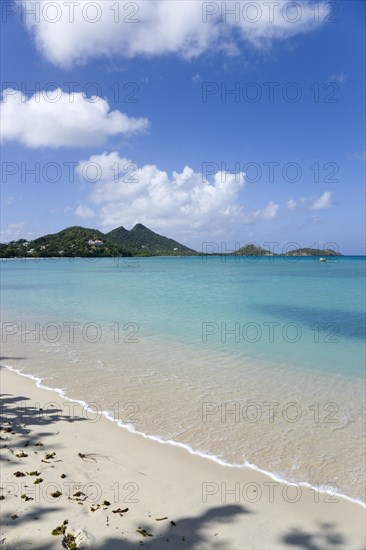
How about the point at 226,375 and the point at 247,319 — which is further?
the point at 247,319

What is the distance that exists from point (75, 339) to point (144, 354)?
362 centimetres

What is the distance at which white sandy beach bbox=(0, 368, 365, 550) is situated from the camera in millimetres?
4012

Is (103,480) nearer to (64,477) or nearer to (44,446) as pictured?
(64,477)

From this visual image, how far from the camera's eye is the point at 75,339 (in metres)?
14.6

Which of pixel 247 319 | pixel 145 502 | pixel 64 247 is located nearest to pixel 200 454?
pixel 145 502

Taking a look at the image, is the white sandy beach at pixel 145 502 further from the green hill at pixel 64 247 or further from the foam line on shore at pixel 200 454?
the green hill at pixel 64 247

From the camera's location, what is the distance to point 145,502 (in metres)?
4.65

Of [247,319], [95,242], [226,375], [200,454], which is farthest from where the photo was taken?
[95,242]

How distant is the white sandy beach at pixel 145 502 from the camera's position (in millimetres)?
4012

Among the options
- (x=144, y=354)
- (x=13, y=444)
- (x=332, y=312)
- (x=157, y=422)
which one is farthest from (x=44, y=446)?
(x=332, y=312)

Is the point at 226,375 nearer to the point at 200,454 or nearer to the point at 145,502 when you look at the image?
the point at 200,454

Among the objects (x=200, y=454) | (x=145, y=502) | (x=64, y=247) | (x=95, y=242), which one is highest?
(x=95, y=242)

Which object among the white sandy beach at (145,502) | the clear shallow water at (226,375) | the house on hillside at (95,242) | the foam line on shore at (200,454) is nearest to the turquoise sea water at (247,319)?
the clear shallow water at (226,375)

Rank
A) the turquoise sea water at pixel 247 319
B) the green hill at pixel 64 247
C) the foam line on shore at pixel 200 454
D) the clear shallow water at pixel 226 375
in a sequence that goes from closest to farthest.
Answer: the foam line on shore at pixel 200 454 → the clear shallow water at pixel 226 375 → the turquoise sea water at pixel 247 319 → the green hill at pixel 64 247
